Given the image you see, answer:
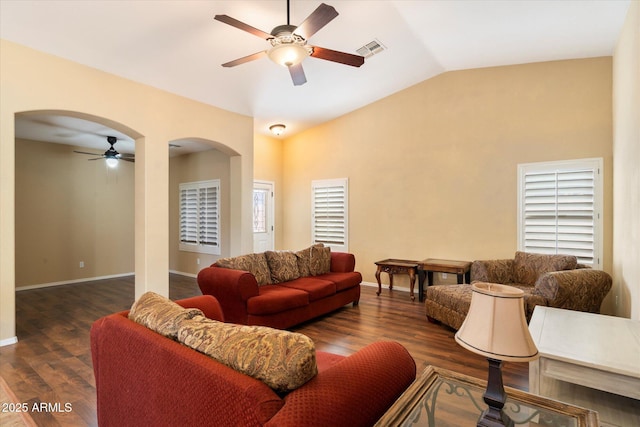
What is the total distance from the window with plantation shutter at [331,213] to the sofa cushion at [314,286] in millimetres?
2105

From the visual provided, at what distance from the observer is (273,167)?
23.4 feet

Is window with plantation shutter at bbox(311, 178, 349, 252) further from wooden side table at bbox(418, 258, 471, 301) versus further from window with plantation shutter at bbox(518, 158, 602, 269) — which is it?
window with plantation shutter at bbox(518, 158, 602, 269)

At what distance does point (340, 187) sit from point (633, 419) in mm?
5142

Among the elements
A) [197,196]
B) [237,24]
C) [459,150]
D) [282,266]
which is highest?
[237,24]

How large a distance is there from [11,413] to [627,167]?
5516 millimetres

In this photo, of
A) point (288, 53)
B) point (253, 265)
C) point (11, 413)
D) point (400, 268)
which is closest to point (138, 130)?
point (253, 265)

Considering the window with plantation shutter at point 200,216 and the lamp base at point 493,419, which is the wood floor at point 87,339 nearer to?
the window with plantation shutter at point 200,216

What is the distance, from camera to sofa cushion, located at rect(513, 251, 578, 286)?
12.7 ft

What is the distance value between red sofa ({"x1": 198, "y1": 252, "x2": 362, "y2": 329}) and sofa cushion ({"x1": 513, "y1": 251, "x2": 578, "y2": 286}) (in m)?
2.40

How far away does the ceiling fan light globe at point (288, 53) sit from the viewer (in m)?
2.76

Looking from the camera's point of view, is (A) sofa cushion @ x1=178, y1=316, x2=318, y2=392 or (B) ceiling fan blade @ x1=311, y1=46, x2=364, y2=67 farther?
(B) ceiling fan blade @ x1=311, y1=46, x2=364, y2=67

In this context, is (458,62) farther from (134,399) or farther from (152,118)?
(134,399)

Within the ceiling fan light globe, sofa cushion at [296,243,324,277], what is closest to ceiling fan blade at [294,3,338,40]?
the ceiling fan light globe

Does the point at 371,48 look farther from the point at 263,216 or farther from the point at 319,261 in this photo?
the point at 263,216
